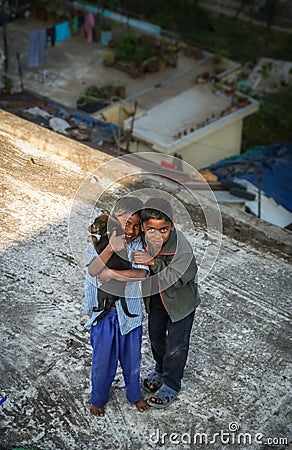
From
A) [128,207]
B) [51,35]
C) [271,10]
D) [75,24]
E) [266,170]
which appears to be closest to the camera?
[128,207]

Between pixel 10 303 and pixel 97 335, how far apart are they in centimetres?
134

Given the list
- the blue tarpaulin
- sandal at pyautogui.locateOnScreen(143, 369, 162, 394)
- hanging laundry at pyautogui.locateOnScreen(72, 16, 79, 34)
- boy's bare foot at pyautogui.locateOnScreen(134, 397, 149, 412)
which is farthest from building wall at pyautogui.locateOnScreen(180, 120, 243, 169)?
boy's bare foot at pyautogui.locateOnScreen(134, 397, 149, 412)

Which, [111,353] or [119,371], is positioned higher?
[111,353]

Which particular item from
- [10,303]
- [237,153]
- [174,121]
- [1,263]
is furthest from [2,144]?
[237,153]

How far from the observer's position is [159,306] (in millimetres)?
3973

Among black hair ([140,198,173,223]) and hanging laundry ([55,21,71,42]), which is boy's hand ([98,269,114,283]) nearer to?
black hair ([140,198,173,223])

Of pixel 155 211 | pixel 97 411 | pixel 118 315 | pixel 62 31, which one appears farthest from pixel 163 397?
pixel 62 31

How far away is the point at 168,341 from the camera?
13.2 ft

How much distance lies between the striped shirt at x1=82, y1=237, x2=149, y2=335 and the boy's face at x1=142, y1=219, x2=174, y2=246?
0.29ft

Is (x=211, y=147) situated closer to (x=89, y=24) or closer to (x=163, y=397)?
(x=89, y=24)

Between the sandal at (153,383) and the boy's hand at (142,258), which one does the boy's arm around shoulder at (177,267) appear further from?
the sandal at (153,383)

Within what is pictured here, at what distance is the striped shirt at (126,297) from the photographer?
375cm

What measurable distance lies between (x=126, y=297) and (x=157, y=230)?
1.24 feet

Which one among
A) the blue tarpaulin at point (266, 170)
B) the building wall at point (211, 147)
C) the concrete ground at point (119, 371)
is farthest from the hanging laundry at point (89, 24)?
the concrete ground at point (119, 371)
